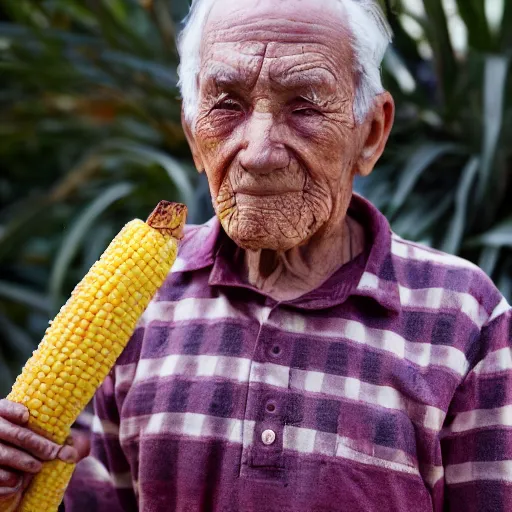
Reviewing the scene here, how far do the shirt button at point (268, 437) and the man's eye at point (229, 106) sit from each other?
1.70ft

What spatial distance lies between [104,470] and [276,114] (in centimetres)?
74

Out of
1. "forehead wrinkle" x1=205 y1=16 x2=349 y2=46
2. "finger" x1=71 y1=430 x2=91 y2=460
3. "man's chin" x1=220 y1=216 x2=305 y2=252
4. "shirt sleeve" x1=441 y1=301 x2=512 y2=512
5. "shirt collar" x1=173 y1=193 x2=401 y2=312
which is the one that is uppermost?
"forehead wrinkle" x1=205 y1=16 x2=349 y2=46

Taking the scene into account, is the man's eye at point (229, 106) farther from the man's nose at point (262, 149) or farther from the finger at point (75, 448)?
the finger at point (75, 448)

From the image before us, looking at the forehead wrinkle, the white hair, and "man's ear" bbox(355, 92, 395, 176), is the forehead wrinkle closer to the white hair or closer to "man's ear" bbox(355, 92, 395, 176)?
the white hair

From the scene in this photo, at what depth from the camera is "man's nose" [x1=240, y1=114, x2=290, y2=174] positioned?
4.23ft

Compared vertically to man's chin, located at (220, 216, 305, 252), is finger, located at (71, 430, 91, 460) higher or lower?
lower

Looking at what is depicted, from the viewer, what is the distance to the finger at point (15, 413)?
4.10 ft

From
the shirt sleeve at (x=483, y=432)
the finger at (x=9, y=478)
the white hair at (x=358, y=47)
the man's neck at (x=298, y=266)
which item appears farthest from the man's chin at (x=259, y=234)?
the finger at (x=9, y=478)

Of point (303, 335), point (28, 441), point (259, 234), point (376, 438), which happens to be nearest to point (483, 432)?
point (376, 438)

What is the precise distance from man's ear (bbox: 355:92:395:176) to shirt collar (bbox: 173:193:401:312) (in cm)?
13

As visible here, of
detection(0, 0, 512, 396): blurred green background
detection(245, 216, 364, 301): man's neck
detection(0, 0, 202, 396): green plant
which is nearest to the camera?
detection(245, 216, 364, 301): man's neck

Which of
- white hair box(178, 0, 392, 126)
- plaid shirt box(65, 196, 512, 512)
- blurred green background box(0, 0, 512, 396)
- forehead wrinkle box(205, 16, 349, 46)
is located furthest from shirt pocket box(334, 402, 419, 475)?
blurred green background box(0, 0, 512, 396)

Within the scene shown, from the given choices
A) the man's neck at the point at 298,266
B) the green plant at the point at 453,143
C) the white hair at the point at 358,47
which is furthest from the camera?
the green plant at the point at 453,143

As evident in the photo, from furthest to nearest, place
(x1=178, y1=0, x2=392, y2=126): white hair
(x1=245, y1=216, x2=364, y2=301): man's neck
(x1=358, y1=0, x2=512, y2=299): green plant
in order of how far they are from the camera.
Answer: (x1=358, y1=0, x2=512, y2=299): green plant → (x1=245, y1=216, x2=364, y2=301): man's neck → (x1=178, y1=0, x2=392, y2=126): white hair
